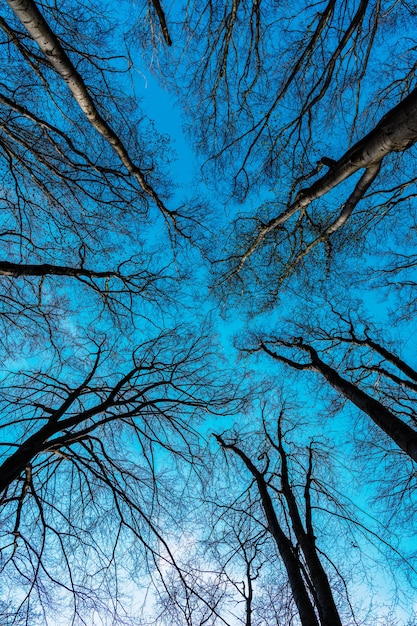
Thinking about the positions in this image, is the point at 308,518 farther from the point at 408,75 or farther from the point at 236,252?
the point at 408,75

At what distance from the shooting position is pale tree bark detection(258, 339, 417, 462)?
3.67 metres

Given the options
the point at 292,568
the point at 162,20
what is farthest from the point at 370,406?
the point at 162,20

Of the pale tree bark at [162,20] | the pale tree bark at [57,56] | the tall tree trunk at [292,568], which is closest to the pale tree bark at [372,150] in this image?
the pale tree bark at [162,20]

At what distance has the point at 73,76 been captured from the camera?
3.16 m

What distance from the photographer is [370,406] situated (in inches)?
178

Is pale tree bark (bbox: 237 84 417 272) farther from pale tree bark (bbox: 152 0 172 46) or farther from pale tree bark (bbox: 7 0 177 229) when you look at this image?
pale tree bark (bbox: 7 0 177 229)

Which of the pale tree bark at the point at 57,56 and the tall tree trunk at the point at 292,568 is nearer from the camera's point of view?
the pale tree bark at the point at 57,56

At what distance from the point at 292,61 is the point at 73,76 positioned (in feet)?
8.30

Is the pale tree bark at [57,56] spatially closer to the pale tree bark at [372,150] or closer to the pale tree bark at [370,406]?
the pale tree bark at [372,150]

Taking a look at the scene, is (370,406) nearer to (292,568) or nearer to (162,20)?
(292,568)

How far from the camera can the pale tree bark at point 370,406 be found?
3668 mm

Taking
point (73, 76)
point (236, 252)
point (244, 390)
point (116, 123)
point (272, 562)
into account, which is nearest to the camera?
point (73, 76)

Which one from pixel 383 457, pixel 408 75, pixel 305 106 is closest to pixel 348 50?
pixel 305 106

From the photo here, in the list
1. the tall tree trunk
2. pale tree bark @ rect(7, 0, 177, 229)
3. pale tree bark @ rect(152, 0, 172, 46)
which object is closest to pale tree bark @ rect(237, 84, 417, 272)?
pale tree bark @ rect(152, 0, 172, 46)
